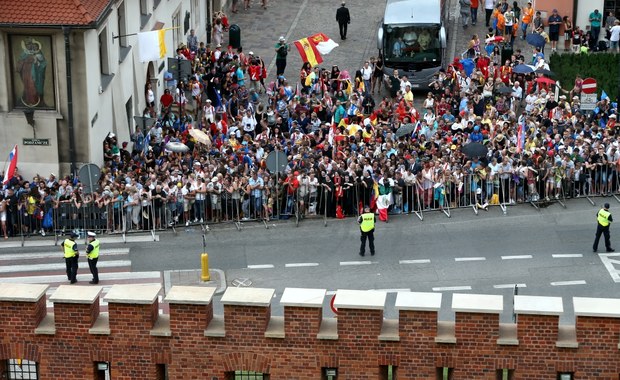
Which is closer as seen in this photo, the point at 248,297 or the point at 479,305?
the point at 479,305

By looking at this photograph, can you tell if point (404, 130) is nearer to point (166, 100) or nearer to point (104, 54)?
point (104, 54)

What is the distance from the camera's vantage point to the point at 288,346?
68.4ft

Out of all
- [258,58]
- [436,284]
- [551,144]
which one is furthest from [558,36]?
[436,284]

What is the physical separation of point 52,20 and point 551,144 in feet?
49.2

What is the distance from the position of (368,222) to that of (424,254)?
1935 millimetres

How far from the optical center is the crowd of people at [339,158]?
40188 mm

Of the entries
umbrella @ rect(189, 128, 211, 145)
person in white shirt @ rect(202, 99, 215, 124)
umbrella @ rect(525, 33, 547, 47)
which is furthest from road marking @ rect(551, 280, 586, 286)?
umbrella @ rect(525, 33, 547, 47)

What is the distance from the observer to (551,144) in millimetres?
42281

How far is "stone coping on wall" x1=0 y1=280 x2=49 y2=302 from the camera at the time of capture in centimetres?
2069

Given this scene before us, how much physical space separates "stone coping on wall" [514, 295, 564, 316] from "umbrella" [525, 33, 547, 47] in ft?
111

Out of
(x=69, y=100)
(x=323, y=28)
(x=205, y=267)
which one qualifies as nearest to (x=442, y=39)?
(x=323, y=28)

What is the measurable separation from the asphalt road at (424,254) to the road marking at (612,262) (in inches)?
3.0

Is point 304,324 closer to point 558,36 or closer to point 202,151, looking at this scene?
point 202,151

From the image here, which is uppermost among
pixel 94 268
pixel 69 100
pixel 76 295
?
pixel 69 100
